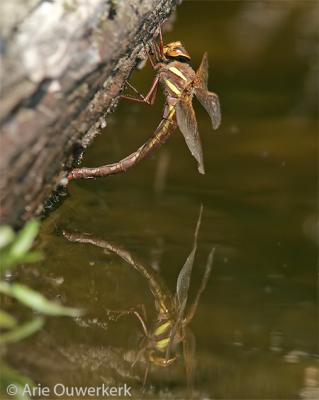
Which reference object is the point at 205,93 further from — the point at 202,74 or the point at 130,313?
the point at 130,313

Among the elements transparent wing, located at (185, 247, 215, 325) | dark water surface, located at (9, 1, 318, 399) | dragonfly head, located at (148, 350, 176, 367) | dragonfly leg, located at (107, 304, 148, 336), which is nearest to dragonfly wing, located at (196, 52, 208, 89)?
→ dark water surface, located at (9, 1, 318, 399)

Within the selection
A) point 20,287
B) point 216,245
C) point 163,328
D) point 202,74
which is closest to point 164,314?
point 163,328

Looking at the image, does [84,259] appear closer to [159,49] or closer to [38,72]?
[159,49]

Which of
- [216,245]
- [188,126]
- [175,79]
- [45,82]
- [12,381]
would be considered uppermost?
[45,82]

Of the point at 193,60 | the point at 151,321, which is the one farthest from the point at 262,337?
the point at 193,60

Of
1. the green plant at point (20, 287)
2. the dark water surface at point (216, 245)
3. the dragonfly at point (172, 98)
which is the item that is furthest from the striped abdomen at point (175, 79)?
the green plant at point (20, 287)
